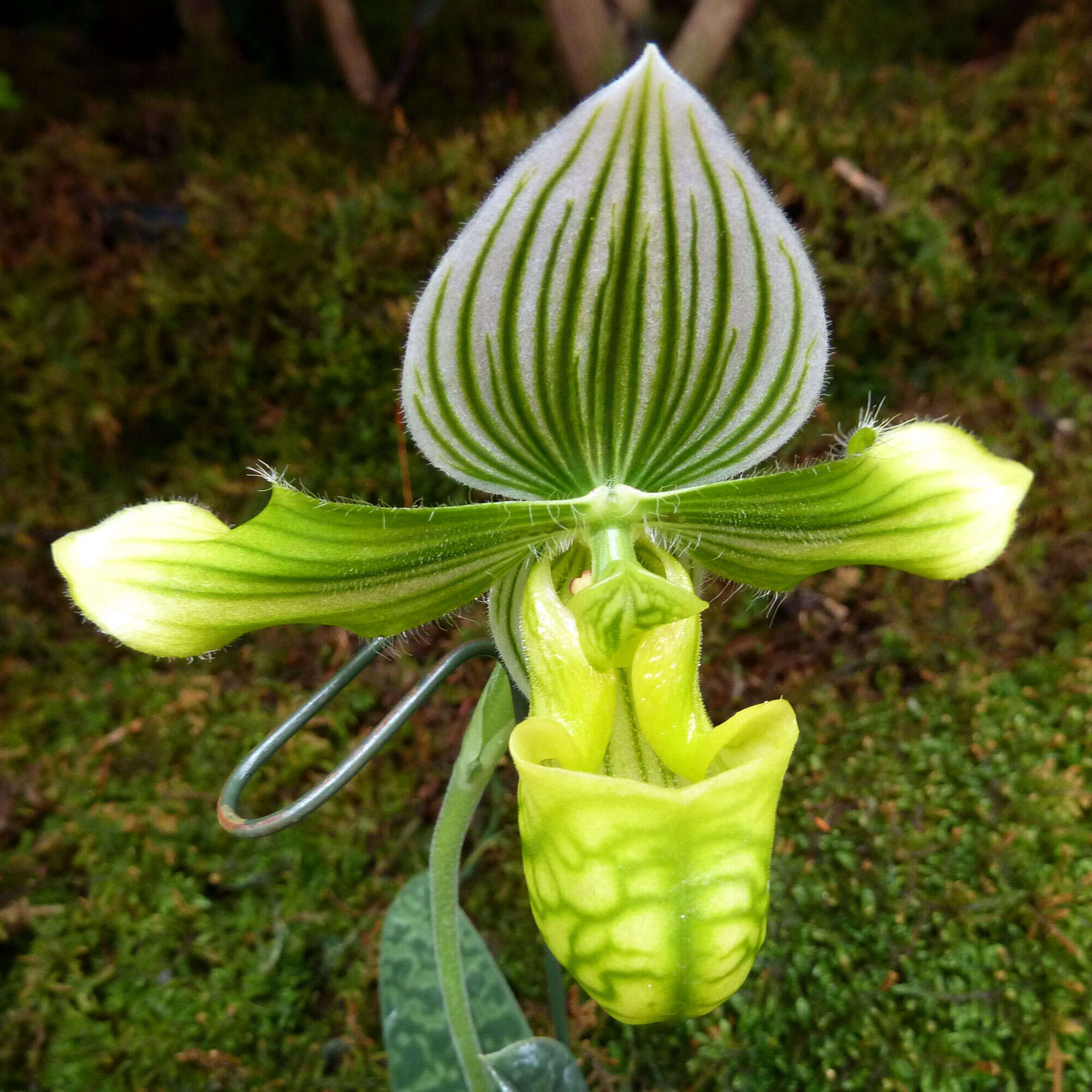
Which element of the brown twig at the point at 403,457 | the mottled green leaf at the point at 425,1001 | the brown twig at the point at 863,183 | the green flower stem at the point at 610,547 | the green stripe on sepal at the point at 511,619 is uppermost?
the green flower stem at the point at 610,547

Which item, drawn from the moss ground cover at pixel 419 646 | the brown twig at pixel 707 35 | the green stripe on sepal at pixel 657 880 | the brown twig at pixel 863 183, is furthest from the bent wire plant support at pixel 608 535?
the brown twig at pixel 707 35

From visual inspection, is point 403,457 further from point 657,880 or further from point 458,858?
point 657,880

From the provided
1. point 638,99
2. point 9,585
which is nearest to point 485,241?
point 638,99

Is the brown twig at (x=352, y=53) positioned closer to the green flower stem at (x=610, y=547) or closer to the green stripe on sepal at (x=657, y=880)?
the green flower stem at (x=610, y=547)

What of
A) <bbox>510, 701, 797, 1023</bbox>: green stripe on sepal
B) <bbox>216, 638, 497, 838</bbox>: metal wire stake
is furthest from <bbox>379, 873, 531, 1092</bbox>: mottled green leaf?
<bbox>510, 701, 797, 1023</bbox>: green stripe on sepal

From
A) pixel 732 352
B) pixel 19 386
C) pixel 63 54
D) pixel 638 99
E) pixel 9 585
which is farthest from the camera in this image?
pixel 63 54

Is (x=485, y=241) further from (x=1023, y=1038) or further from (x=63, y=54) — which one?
(x=63, y=54)

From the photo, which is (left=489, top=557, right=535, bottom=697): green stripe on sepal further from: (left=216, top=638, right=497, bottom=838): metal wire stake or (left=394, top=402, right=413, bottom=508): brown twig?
(left=394, top=402, right=413, bottom=508): brown twig
